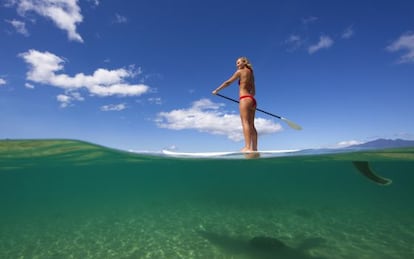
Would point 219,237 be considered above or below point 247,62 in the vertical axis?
below

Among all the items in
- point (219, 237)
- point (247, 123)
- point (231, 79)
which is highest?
point (231, 79)

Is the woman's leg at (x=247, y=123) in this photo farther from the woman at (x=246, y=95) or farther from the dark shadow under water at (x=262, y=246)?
the dark shadow under water at (x=262, y=246)

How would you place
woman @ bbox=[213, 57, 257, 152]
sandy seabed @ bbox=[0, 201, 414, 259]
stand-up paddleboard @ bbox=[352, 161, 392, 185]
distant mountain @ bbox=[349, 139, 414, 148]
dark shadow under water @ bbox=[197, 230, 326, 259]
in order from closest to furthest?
woman @ bbox=[213, 57, 257, 152], dark shadow under water @ bbox=[197, 230, 326, 259], stand-up paddleboard @ bbox=[352, 161, 392, 185], sandy seabed @ bbox=[0, 201, 414, 259], distant mountain @ bbox=[349, 139, 414, 148]

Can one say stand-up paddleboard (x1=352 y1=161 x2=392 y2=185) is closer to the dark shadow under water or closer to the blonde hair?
the dark shadow under water

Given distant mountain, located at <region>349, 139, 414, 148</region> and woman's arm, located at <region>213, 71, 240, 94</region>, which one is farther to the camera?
distant mountain, located at <region>349, 139, 414, 148</region>

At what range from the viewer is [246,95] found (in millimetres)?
7496

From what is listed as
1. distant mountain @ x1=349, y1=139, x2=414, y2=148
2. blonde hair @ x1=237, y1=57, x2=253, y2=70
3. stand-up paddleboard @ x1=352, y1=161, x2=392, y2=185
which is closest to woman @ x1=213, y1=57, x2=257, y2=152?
blonde hair @ x1=237, y1=57, x2=253, y2=70

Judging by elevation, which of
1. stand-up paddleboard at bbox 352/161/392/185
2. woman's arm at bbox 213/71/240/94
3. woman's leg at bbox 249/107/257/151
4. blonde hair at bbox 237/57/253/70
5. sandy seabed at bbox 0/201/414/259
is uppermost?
blonde hair at bbox 237/57/253/70

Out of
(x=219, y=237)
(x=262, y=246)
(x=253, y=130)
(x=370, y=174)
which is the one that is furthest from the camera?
(x=219, y=237)

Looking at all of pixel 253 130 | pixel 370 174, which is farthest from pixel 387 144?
pixel 253 130

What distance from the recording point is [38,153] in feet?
57.0

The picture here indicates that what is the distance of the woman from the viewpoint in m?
7.48

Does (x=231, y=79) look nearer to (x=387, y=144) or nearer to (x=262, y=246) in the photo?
(x=262, y=246)

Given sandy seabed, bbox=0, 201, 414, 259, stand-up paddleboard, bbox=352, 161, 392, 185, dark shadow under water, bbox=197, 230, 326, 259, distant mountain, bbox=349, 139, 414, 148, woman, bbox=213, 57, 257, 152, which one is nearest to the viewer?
woman, bbox=213, 57, 257, 152
